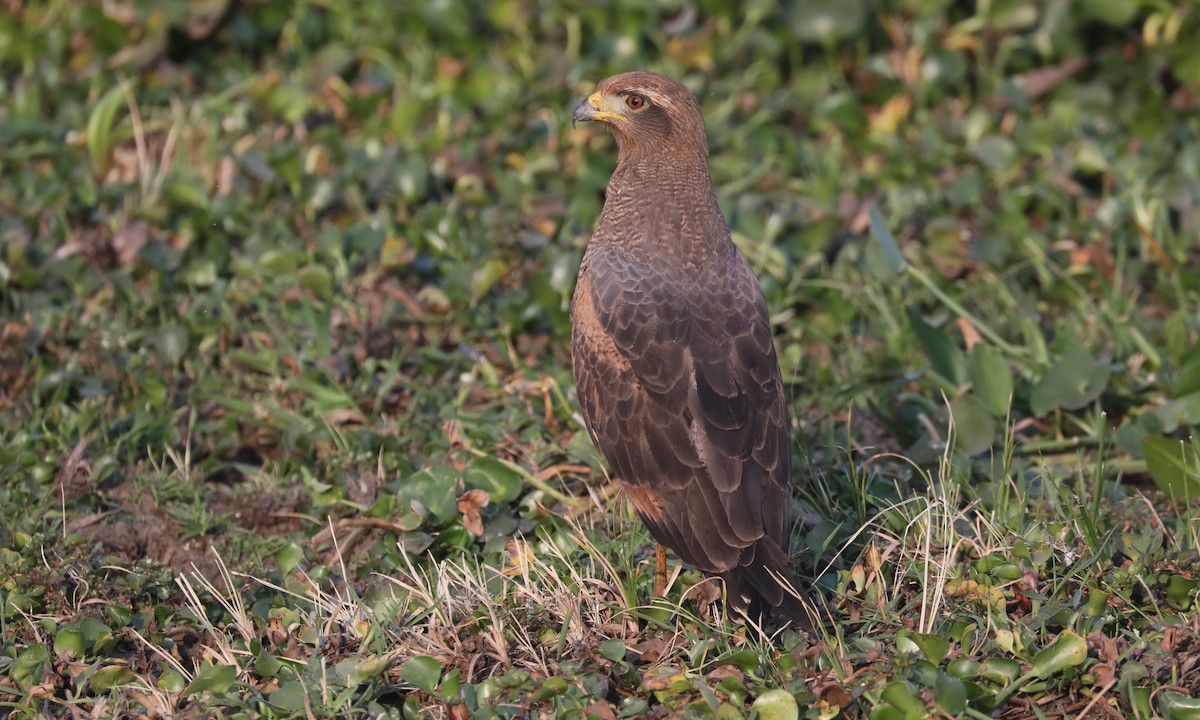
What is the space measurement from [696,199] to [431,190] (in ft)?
8.33

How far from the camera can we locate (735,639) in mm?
4320

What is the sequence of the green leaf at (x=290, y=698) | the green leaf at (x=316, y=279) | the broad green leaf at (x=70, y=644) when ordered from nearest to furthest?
the green leaf at (x=290, y=698)
the broad green leaf at (x=70, y=644)
the green leaf at (x=316, y=279)

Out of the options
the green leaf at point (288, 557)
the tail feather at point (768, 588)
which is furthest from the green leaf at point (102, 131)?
the tail feather at point (768, 588)

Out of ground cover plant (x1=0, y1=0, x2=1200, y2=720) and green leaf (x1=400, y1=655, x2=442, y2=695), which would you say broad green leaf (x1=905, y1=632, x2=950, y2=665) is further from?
green leaf (x1=400, y1=655, x2=442, y2=695)

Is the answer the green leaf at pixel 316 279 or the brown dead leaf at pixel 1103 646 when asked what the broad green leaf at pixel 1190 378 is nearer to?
the brown dead leaf at pixel 1103 646

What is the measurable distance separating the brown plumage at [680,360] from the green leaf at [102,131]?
10.4 feet

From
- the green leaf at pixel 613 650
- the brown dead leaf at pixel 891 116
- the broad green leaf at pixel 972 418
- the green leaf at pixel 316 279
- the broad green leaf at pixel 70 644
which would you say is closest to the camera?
the green leaf at pixel 613 650

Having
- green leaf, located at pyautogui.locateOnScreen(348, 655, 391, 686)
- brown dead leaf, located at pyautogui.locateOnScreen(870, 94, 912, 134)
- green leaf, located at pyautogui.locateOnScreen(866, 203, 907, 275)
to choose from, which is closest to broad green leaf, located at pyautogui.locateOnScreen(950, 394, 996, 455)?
green leaf, located at pyautogui.locateOnScreen(866, 203, 907, 275)

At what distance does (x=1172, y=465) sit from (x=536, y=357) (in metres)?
2.58

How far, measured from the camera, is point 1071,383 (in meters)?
5.48

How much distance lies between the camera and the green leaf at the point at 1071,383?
544 cm

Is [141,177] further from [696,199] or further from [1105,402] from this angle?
[1105,402]

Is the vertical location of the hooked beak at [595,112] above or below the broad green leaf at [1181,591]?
above

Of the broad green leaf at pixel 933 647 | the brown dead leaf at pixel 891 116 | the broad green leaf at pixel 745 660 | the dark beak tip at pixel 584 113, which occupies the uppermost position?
the dark beak tip at pixel 584 113
